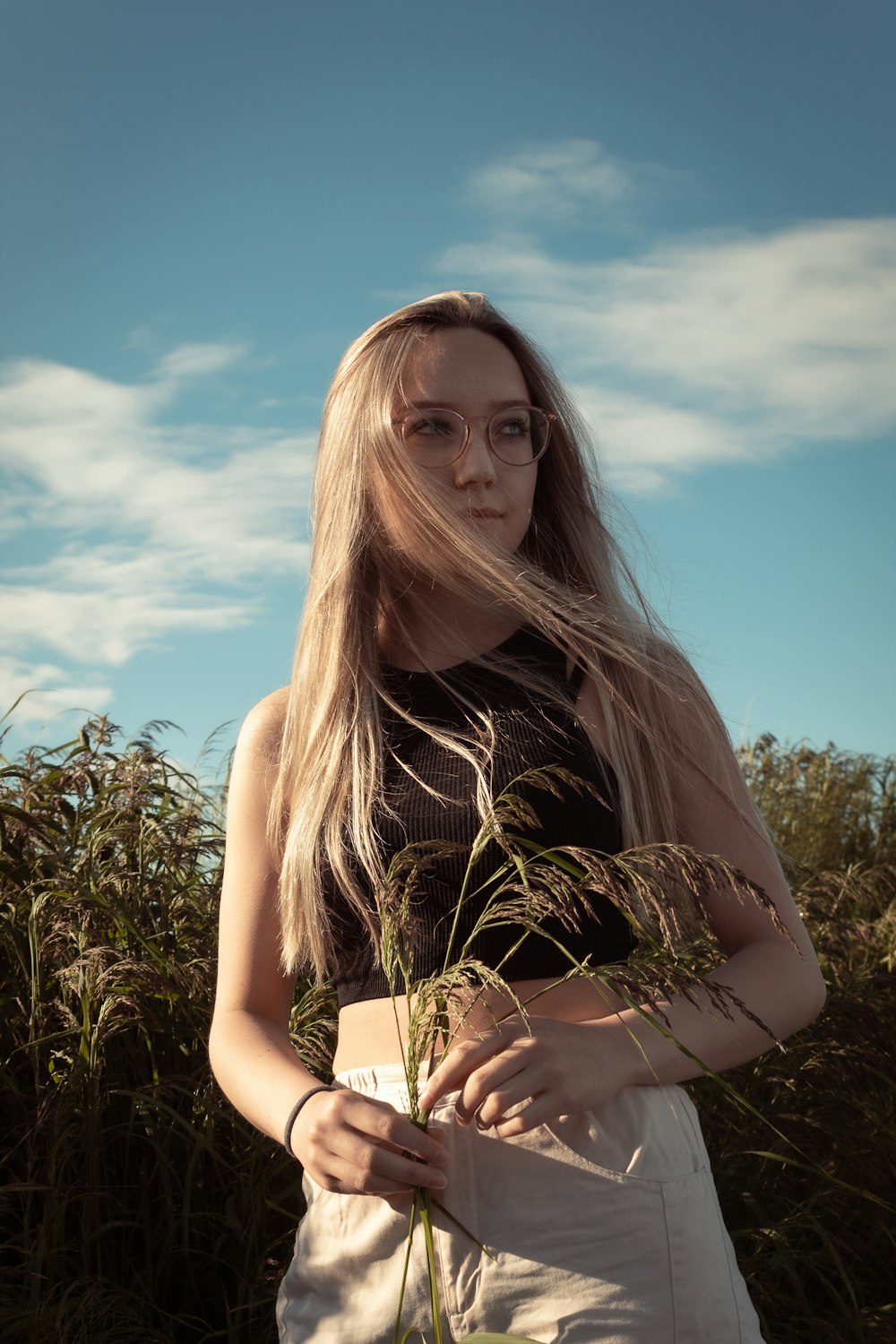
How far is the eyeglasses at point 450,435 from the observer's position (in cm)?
220

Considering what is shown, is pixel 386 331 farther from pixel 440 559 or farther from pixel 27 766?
pixel 27 766

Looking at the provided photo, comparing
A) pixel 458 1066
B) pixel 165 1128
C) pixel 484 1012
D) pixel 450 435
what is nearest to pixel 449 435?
pixel 450 435

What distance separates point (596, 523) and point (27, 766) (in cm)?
178

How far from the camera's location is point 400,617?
7.52ft


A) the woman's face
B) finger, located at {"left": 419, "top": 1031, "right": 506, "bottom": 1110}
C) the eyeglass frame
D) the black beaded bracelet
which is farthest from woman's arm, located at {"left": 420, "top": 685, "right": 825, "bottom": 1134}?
the eyeglass frame

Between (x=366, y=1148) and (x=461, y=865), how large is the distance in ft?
1.58

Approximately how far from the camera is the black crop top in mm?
1766

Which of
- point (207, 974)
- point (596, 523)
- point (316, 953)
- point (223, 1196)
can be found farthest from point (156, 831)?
point (596, 523)

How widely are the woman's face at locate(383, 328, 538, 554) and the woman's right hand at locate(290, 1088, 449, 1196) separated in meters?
1.06

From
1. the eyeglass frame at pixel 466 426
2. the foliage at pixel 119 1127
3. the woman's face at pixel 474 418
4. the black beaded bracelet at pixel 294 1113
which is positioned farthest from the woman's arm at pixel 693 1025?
the foliage at pixel 119 1127

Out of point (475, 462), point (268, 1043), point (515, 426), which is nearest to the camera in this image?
point (268, 1043)

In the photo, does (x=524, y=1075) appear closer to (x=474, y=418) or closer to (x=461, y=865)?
(x=461, y=865)

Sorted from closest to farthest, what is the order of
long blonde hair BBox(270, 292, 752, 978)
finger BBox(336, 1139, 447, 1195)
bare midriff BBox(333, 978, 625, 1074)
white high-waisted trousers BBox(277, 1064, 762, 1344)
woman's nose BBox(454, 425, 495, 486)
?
finger BBox(336, 1139, 447, 1195) → white high-waisted trousers BBox(277, 1064, 762, 1344) → bare midriff BBox(333, 978, 625, 1074) → long blonde hair BBox(270, 292, 752, 978) → woman's nose BBox(454, 425, 495, 486)

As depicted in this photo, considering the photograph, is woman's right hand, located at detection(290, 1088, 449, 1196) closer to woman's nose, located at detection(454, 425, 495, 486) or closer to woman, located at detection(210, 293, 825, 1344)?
woman, located at detection(210, 293, 825, 1344)
